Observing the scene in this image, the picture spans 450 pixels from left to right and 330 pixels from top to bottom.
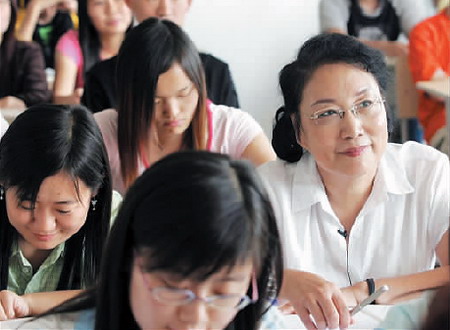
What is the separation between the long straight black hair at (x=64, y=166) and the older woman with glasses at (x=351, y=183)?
0.36 meters

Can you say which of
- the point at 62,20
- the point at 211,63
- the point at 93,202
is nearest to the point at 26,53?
the point at 211,63

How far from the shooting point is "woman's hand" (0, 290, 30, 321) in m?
1.57

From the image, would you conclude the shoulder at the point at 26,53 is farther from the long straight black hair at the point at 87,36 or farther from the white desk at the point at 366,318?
the white desk at the point at 366,318

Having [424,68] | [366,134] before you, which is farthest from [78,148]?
[424,68]

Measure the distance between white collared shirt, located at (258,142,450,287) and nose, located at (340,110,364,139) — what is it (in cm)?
12

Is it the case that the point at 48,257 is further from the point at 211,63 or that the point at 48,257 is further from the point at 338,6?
the point at 338,6

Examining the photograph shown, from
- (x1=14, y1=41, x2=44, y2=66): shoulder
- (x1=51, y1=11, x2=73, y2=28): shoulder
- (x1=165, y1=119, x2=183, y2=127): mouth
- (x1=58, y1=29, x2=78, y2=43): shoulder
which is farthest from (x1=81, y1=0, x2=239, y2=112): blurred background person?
(x1=51, y1=11, x2=73, y2=28): shoulder

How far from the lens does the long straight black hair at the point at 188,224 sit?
1.02 m

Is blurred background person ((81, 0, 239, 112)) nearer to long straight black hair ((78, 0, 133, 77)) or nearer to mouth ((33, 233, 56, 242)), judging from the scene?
long straight black hair ((78, 0, 133, 77))

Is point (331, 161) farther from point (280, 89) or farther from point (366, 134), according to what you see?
point (280, 89)

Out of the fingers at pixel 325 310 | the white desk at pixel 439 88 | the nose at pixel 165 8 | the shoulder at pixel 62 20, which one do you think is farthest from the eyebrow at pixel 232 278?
the shoulder at pixel 62 20

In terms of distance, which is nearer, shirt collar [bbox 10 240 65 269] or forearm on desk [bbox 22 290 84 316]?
forearm on desk [bbox 22 290 84 316]

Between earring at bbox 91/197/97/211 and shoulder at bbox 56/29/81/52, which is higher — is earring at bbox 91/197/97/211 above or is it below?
below

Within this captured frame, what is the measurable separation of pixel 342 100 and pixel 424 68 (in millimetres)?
2264
